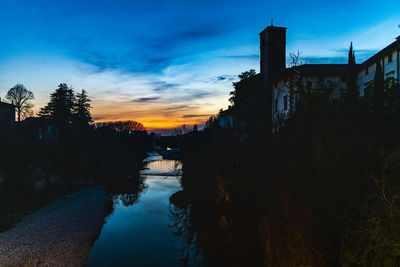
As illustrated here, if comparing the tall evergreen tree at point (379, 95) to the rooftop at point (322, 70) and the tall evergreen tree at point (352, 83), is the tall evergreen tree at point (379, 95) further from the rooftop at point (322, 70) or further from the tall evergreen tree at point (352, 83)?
the rooftop at point (322, 70)

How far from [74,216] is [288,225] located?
19361 mm

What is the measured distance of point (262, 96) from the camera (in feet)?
130

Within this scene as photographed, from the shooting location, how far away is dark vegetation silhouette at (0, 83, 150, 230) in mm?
26797

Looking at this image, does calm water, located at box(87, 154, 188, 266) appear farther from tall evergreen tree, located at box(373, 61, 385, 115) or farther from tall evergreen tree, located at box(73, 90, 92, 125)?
tall evergreen tree, located at box(73, 90, 92, 125)

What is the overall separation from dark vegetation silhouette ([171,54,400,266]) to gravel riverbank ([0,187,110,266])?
7230 millimetres

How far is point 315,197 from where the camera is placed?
11406mm

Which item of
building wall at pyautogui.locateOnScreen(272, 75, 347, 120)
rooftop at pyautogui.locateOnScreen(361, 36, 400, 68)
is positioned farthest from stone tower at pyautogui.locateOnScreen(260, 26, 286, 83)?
rooftop at pyautogui.locateOnScreen(361, 36, 400, 68)

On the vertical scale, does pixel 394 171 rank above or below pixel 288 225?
above

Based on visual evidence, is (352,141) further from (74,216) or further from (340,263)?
(74,216)

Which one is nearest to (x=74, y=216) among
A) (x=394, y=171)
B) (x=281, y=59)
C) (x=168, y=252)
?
(x=168, y=252)

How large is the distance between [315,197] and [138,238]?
13.9 m

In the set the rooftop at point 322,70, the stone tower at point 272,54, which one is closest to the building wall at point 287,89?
the rooftop at point 322,70

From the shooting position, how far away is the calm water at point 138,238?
54.9 feet

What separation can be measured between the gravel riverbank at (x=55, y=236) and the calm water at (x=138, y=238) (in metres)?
0.89
